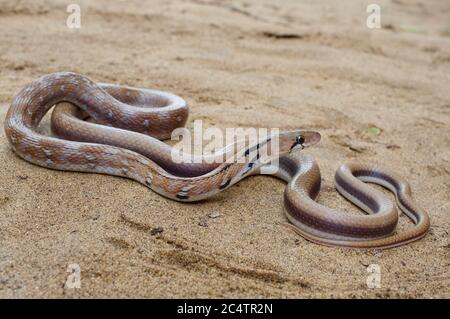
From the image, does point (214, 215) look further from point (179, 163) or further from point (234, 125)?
point (234, 125)

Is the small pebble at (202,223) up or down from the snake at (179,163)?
down

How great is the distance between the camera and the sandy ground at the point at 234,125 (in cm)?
364

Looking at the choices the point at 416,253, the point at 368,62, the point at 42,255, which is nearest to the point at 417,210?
the point at 416,253

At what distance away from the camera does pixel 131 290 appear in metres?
3.40

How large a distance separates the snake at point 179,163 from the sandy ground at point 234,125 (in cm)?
14

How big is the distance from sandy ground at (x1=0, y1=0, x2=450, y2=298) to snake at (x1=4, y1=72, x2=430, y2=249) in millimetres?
138

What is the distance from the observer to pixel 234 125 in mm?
6219

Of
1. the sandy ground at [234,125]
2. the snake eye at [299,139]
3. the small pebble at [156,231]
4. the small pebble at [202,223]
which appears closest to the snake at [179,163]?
the snake eye at [299,139]

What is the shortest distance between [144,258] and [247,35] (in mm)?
6830

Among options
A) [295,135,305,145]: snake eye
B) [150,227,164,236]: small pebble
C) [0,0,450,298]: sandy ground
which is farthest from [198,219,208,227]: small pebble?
[295,135,305,145]: snake eye

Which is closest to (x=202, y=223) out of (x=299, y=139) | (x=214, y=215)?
(x=214, y=215)

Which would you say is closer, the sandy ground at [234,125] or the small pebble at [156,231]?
the sandy ground at [234,125]

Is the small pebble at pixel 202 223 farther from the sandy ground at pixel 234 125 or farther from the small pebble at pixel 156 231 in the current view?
the small pebble at pixel 156 231
